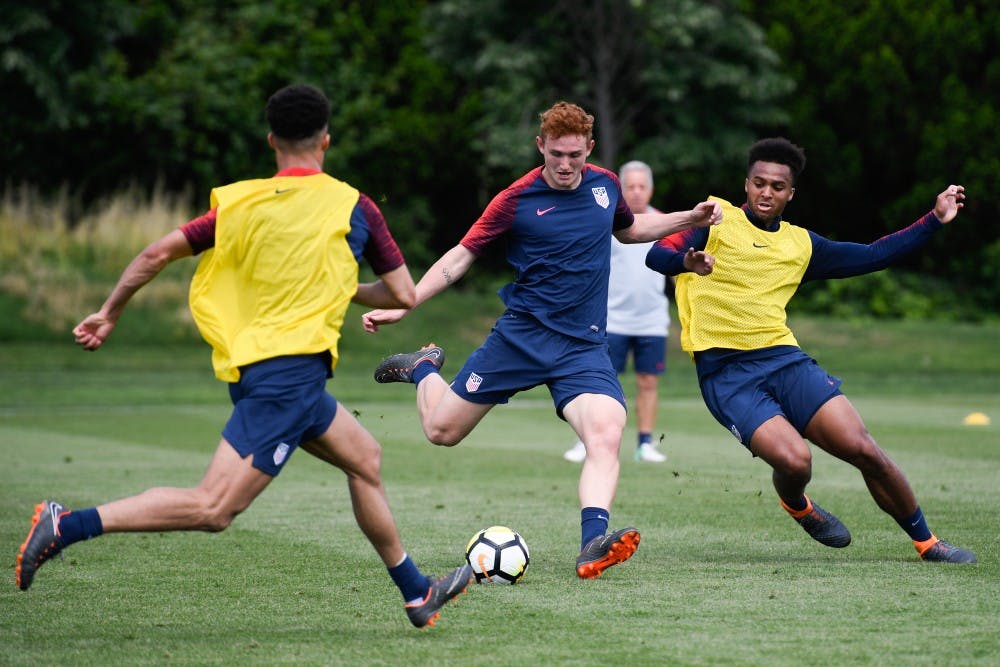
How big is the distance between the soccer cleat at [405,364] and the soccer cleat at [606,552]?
2.08 m

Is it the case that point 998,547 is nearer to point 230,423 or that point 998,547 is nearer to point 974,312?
point 230,423

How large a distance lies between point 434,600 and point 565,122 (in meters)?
2.65

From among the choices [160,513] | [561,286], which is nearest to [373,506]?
[160,513]

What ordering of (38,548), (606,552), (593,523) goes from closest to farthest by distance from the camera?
(38,548) < (606,552) < (593,523)

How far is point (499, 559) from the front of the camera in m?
7.14

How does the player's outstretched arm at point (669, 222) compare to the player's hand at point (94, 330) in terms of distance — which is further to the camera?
the player's outstretched arm at point (669, 222)

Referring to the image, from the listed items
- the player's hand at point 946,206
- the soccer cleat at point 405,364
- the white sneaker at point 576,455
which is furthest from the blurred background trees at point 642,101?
the player's hand at point 946,206

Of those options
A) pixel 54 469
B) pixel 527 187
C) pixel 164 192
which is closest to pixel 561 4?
pixel 164 192

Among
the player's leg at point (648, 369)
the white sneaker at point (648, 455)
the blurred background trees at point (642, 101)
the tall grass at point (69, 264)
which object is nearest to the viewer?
the white sneaker at point (648, 455)

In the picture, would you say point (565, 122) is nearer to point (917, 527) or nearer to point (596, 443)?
point (596, 443)

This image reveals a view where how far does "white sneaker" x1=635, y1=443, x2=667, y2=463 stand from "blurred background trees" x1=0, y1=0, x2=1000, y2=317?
1911cm

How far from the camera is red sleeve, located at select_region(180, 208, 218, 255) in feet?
19.0

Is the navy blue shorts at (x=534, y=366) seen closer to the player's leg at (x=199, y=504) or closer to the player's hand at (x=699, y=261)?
the player's hand at (x=699, y=261)

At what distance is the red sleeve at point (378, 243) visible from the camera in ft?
19.5
